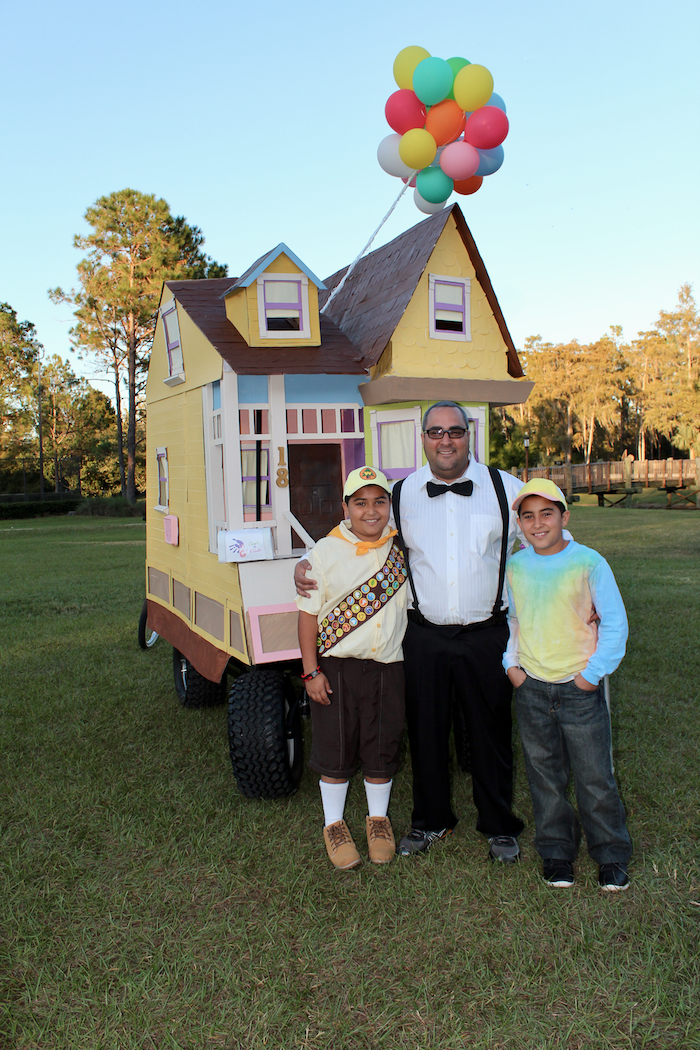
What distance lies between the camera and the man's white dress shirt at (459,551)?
10.6 ft

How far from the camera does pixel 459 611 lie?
323 cm

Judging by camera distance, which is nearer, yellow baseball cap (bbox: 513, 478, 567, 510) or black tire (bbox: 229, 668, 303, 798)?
yellow baseball cap (bbox: 513, 478, 567, 510)

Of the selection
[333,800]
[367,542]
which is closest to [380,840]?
[333,800]

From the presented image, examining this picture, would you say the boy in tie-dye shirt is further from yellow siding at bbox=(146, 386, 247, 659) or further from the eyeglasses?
yellow siding at bbox=(146, 386, 247, 659)

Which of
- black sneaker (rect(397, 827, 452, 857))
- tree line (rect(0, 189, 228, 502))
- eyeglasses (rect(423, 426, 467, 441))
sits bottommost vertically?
black sneaker (rect(397, 827, 452, 857))

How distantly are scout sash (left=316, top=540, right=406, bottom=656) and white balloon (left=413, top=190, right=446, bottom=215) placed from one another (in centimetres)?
285

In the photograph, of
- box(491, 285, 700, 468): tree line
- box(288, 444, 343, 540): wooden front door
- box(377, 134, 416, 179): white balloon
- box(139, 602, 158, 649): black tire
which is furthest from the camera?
box(491, 285, 700, 468): tree line

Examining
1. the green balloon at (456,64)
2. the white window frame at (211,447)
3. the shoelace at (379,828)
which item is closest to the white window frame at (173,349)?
the white window frame at (211,447)

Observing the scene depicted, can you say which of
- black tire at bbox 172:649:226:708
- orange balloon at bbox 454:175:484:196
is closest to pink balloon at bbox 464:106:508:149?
orange balloon at bbox 454:175:484:196

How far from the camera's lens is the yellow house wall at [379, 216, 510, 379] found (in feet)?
15.3

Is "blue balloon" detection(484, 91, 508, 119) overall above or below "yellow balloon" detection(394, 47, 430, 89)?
below

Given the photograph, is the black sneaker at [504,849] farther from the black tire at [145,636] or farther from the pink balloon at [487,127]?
the black tire at [145,636]

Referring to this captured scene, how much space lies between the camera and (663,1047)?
2.29m

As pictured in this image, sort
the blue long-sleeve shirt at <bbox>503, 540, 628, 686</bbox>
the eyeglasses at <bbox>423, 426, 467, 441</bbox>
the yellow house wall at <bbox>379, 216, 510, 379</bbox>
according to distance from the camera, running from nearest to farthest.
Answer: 1. the blue long-sleeve shirt at <bbox>503, 540, 628, 686</bbox>
2. the eyeglasses at <bbox>423, 426, 467, 441</bbox>
3. the yellow house wall at <bbox>379, 216, 510, 379</bbox>
